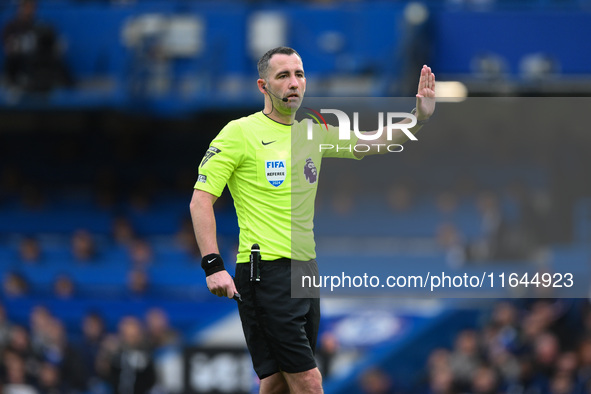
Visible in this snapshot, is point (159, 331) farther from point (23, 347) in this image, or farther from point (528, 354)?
point (528, 354)

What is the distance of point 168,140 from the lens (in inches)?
733

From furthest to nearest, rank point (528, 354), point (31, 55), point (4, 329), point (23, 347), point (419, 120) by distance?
point (31, 55) → point (4, 329) → point (23, 347) → point (528, 354) → point (419, 120)

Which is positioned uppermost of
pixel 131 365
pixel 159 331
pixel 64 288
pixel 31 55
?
pixel 31 55

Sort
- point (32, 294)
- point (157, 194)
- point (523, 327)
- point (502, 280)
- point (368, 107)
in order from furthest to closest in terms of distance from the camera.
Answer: point (157, 194) → point (32, 294) → point (523, 327) → point (502, 280) → point (368, 107)

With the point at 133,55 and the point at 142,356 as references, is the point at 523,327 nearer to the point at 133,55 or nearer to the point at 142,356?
the point at 142,356

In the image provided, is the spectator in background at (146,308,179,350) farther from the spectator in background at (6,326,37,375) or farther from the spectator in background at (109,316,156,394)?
the spectator in background at (6,326,37,375)

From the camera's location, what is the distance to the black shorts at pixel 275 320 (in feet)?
17.6

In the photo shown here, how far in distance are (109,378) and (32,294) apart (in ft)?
8.17

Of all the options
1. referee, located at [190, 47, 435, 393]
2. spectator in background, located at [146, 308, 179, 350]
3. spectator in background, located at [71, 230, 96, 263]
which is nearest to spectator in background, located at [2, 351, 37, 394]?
spectator in background, located at [146, 308, 179, 350]

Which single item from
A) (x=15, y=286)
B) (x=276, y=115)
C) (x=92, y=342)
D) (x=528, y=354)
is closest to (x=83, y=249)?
(x=15, y=286)

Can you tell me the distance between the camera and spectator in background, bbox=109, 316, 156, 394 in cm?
1325

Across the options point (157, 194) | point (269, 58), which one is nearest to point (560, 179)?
point (269, 58)

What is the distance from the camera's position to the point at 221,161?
5.36m

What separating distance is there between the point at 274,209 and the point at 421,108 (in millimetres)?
946
